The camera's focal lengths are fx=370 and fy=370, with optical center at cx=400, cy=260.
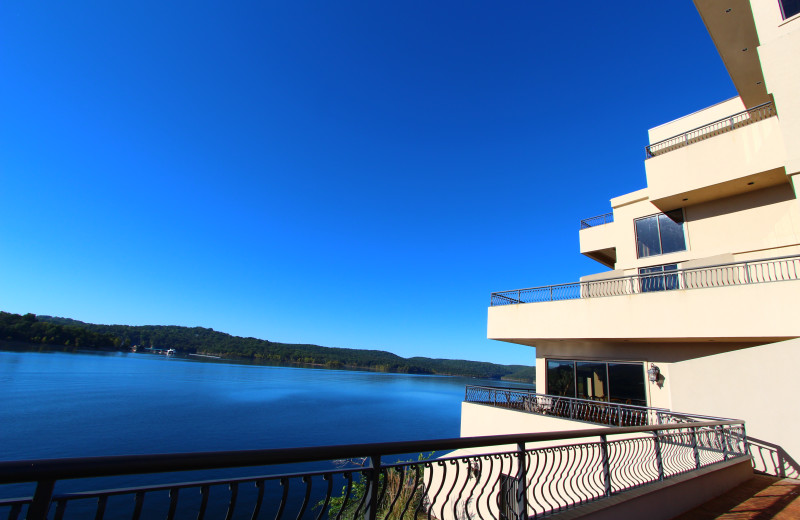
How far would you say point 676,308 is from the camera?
9688 millimetres

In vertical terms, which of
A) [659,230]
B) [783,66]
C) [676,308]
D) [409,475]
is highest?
[783,66]

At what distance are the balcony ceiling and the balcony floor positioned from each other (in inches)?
448

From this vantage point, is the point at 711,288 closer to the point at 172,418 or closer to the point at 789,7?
the point at 789,7

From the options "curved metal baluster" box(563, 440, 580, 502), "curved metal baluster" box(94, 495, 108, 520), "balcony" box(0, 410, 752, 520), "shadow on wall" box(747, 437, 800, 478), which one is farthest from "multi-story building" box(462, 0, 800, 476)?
"curved metal baluster" box(94, 495, 108, 520)

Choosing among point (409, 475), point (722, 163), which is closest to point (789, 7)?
point (722, 163)

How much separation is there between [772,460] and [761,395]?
127 centimetres

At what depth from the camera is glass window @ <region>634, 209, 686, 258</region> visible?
1259 cm

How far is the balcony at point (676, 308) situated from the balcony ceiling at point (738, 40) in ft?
21.1

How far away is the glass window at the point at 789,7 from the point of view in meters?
9.19

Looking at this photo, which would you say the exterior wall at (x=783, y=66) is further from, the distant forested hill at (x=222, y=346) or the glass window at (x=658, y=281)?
the distant forested hill at (x=222, y=346)

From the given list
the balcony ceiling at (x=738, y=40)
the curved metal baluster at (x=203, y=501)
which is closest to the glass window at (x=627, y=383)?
the balcony ceiling at (x=738, y=40)

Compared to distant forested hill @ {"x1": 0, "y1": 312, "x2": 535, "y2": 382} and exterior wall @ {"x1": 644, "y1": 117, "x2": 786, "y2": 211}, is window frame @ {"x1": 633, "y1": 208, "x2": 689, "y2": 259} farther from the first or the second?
distant forested hill @ {"x1": 0, "y1": 312, "x2": 535, "y2": 382}

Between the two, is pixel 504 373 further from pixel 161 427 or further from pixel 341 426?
pixel 161 427

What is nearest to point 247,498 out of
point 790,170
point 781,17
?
point 790,170
